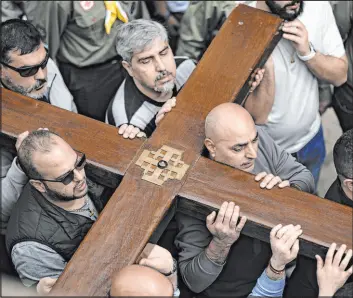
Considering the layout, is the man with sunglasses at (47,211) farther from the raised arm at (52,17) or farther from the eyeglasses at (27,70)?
the raised arm at (52,17)

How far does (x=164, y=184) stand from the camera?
3.33m

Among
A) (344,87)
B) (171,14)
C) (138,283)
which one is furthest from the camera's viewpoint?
(171,14)

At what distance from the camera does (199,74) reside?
3781 millimetres

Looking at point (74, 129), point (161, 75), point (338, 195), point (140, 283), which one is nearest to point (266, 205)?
point (338, 195)

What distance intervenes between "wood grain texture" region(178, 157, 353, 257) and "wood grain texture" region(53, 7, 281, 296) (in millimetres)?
95

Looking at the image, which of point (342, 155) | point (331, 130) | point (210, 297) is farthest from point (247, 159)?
point (331, 130)

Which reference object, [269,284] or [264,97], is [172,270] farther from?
[264,97]

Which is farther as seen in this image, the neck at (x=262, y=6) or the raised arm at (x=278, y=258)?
the neck at (x=262, y=6)

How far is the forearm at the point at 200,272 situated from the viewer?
3.44 m

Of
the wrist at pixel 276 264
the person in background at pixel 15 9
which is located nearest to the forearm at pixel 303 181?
the wrist at pixel 276 264

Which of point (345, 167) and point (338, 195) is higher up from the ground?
point (345, 167)

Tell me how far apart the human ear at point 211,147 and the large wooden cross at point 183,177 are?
0.04 m

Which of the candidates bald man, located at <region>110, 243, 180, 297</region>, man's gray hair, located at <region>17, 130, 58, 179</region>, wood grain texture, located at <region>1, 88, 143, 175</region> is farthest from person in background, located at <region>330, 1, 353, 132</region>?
bald man, located at <region>110, 243, 180, 297</region>

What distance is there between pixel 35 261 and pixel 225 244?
2.77 ft
